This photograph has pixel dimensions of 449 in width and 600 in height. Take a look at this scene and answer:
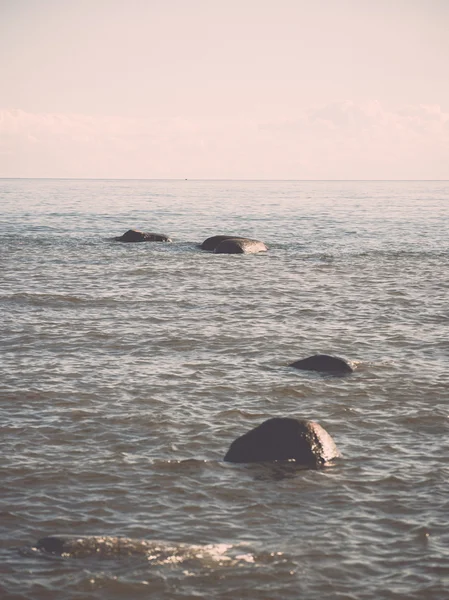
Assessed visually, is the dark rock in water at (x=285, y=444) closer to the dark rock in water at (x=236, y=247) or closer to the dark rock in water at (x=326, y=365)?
the dark rock in water at (x=326, y=365)

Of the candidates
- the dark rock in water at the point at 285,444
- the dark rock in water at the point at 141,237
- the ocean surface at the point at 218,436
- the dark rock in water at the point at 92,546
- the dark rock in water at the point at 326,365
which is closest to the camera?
the ocean surface at the point at 218,436

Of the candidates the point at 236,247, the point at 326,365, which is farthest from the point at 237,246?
the point at 326,365

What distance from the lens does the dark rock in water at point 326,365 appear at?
16281 millimetres

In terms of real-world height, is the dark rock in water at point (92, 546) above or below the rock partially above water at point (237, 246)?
below

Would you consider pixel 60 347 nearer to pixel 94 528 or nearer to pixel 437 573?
pixel 94 528

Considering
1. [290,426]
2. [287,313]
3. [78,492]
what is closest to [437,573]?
[290,426]

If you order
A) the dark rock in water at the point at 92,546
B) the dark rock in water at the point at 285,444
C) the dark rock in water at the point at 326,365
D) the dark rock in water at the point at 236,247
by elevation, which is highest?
the dark rock in water at the point at 236,247

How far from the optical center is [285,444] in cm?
1157

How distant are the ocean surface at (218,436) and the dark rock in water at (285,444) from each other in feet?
0.70

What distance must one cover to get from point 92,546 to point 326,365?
8.37 m

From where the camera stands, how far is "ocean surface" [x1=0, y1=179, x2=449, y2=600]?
8.62 metres

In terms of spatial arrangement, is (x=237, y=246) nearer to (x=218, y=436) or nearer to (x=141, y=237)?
(x=141, y=237)

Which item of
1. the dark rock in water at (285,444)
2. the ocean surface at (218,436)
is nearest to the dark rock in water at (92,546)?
the ocean surface at (218,436)

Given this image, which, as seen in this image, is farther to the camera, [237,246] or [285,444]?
[237,246]
